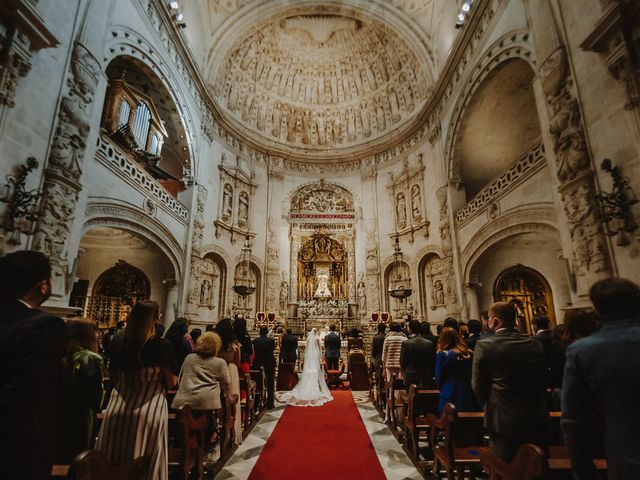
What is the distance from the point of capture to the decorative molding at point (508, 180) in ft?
27.1

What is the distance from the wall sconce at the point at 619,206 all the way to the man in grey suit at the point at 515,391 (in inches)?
180

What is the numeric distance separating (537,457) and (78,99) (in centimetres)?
911

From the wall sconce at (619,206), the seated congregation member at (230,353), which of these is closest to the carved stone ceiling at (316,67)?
the wall sconce at (619,206)

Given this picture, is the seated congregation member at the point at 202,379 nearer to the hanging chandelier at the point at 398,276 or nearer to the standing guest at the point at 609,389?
the standing guest at the point at 609,389

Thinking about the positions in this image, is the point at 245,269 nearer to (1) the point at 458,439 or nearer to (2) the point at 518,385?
(1) the point at 458,439

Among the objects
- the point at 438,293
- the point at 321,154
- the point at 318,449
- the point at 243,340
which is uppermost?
the point at 321,154

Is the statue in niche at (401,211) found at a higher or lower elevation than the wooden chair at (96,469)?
higher

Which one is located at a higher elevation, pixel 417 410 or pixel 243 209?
pixel 243 209

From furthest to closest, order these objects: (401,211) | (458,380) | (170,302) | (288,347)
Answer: (401,211), (170,302), (288,347), (458,380)

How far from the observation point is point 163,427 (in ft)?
9.27

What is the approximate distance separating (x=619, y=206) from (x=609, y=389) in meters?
5.41

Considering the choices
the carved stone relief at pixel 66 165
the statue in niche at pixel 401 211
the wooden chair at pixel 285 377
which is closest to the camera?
the carved stone relief at pixel 66 165

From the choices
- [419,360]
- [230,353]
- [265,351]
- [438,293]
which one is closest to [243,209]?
[438,293]

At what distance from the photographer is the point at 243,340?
6.45 metres
